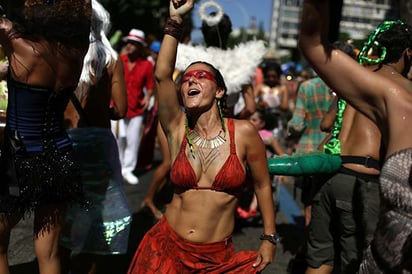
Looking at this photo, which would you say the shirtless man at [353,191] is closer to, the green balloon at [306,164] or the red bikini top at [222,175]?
the green balloon at [306,164]

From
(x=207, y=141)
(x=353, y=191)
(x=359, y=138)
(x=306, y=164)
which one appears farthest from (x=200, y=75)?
(x=353, y=191)

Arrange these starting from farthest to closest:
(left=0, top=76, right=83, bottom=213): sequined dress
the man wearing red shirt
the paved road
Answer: the man wearing red shirt
the paved road
(left=0, top=76, right=83, bottom=213): sequined dress

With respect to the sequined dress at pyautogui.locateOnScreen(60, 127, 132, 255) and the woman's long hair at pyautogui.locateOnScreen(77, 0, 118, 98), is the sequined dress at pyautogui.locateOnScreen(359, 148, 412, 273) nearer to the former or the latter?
the sequined dress at pyautogui.locateOnScreen(60, 127, 132, 255)

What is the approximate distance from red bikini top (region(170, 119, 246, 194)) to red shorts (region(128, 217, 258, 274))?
0.26m

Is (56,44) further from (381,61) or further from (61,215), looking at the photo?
(381,61)

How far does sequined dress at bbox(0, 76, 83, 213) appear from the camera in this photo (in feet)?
8.69

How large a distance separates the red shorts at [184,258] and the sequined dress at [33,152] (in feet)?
1.75

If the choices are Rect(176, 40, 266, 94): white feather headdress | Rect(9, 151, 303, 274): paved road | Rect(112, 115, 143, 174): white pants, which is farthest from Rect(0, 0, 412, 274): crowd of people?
Rect(112, 115, 143, 174): white pants

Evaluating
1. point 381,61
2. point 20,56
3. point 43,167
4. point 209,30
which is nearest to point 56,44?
point 20,56

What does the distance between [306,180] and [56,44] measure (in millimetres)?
2547

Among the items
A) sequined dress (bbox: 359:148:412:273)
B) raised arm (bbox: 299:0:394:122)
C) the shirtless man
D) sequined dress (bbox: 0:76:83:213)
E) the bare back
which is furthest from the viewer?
the bare back

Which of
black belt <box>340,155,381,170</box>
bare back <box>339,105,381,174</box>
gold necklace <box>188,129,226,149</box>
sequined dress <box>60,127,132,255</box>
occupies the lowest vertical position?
sequined dress <box>60,127,132,255</box>

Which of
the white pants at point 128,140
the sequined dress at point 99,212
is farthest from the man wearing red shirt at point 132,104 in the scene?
the sequined dress at point 99,212

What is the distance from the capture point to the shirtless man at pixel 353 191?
3.18 metres
